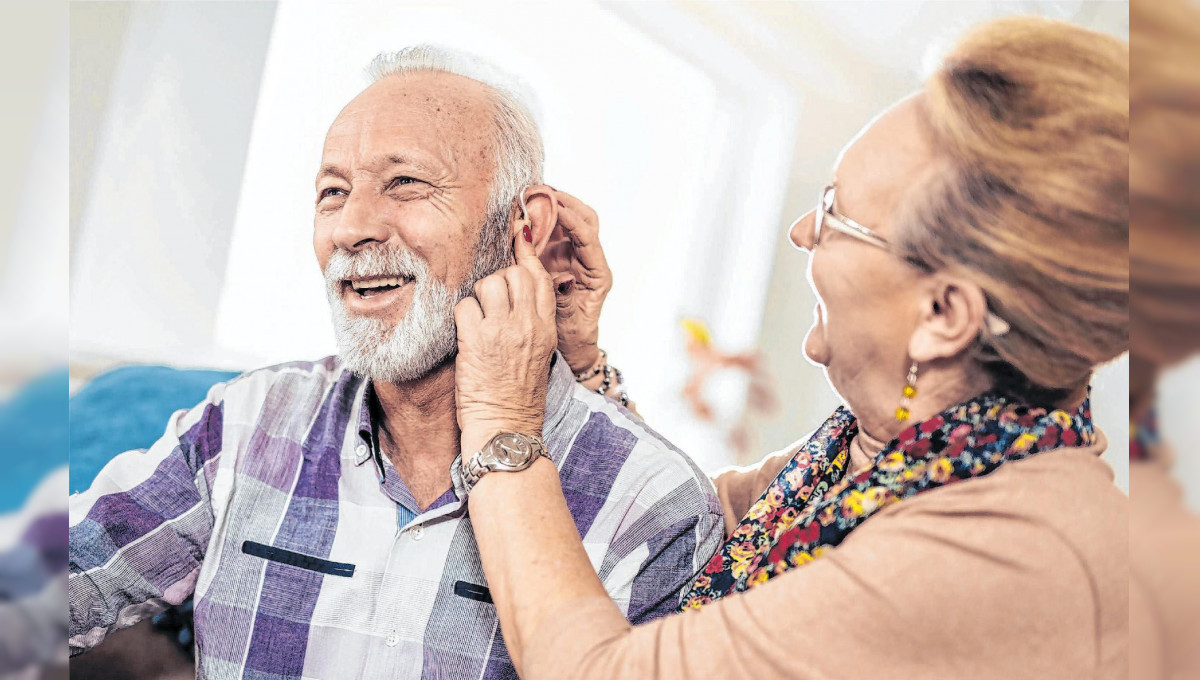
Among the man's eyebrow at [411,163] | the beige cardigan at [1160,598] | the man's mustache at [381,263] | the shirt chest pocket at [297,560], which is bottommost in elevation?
the shirt chest pocket at [297,560]

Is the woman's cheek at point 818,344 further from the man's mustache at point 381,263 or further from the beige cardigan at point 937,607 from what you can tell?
the man's mustache at point 381,263

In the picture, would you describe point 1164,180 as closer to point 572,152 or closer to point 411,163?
point 572,152

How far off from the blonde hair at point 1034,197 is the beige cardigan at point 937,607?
18 centimetres

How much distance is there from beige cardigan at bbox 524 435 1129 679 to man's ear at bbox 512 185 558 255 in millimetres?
682

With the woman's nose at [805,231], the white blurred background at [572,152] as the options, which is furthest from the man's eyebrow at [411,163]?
the woman's nose at [805,231]

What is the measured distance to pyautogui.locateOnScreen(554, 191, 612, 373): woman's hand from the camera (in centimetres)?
158

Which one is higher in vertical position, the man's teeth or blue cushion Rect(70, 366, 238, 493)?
the man's teeth

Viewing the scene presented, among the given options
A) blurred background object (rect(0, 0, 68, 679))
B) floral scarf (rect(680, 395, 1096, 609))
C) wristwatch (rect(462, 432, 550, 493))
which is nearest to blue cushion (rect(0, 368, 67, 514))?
blurred background object (rect(0, 0, 68, 679))

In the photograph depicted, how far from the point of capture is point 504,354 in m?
1.39

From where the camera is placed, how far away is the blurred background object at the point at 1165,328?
48.6 inches

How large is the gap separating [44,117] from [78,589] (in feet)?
2.58

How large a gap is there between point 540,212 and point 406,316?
0.28m

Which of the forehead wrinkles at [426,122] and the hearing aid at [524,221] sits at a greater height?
the forehead wrinkles at [426,122]

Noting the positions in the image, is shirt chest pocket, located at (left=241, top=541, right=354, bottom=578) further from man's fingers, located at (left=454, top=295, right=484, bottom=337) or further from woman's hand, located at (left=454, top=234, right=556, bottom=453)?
man's fingers, located at (left=454, top=295, right=484, bottom=337)
